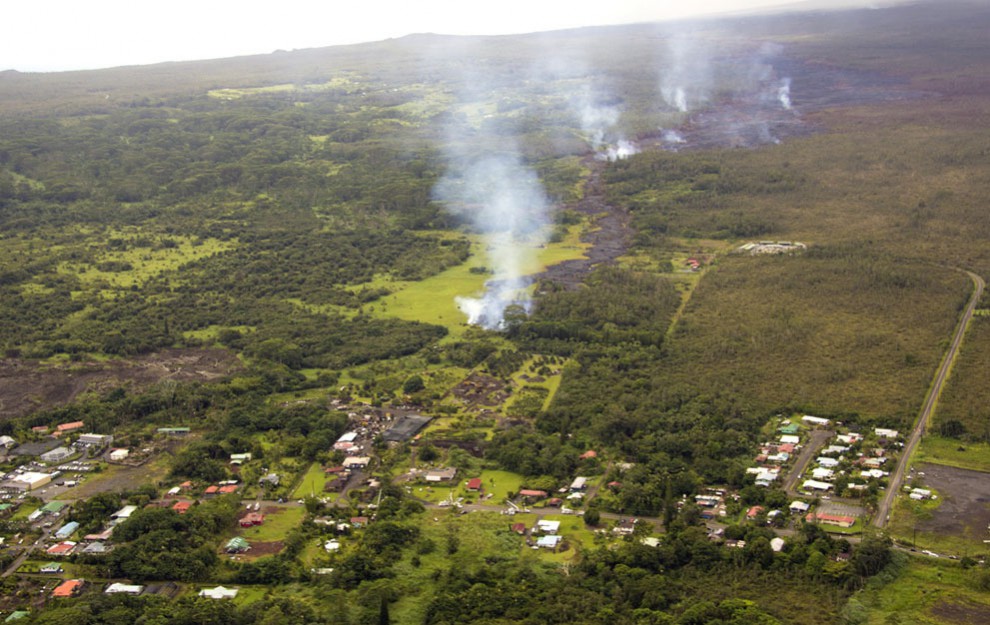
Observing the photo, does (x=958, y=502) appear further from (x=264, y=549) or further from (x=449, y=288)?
(x=449, y=288)

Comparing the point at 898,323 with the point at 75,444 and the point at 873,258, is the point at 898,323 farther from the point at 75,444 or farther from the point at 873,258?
the point at 75,444

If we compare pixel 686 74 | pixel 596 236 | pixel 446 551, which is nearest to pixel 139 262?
pixel 596 236

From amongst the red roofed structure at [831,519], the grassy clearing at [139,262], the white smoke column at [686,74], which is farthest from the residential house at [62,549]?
the white smoke column at [686,74]

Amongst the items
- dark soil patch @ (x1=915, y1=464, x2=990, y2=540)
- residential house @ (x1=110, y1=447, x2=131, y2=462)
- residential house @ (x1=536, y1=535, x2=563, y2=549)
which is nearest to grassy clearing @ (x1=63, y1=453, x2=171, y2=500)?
residential house @ (x1=110, y1=447, x2=131, y2=462)

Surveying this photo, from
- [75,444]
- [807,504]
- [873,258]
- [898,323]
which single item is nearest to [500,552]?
[807,504]

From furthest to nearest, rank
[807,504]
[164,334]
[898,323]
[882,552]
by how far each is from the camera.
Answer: [164,334]
[898,323]
[807,504]
[882,552]

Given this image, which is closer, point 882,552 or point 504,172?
point 882,552
